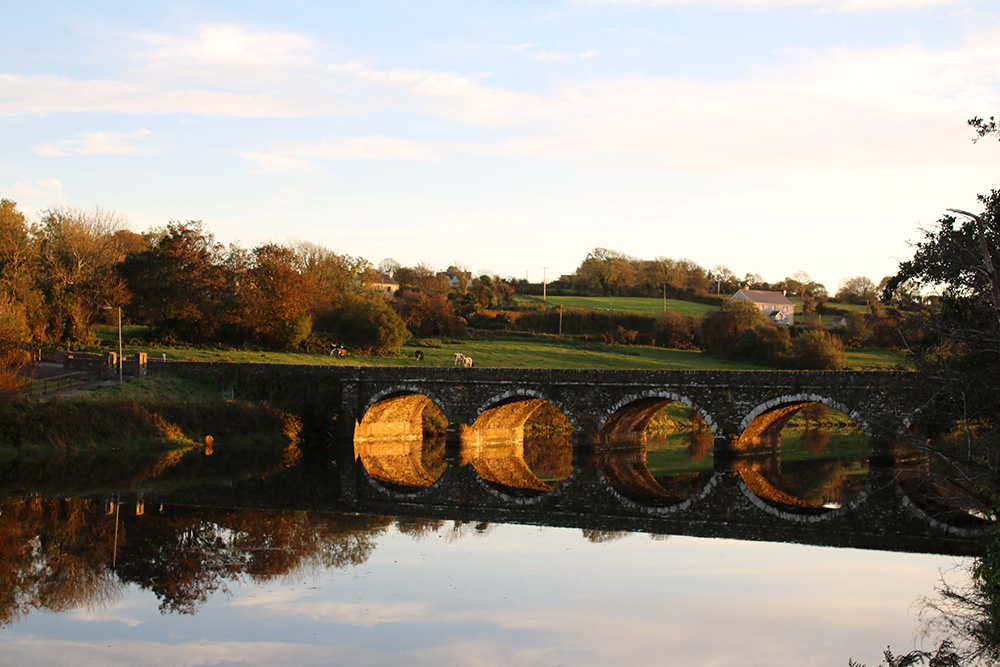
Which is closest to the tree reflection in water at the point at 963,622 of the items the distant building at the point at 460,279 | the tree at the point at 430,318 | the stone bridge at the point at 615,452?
the stone bridge at the point at 615,452

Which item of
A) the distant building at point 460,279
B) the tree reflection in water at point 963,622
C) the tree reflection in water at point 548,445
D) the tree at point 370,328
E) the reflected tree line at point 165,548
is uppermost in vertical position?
the distant building at point 460,279

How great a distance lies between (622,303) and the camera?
266 ft

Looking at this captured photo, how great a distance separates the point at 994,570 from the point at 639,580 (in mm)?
5678

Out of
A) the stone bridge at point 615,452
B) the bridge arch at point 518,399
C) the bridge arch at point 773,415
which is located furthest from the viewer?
the bridge arch at point 518,399

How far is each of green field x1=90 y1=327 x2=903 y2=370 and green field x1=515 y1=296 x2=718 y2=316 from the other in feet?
51.5

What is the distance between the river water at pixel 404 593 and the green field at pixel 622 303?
185 feet

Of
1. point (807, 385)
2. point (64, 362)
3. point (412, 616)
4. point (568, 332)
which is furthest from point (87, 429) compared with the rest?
point (568, 332)

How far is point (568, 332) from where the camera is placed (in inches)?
2638

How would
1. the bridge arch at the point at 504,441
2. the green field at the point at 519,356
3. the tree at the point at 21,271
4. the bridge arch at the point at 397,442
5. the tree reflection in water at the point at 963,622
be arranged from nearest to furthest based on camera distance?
1. the tree reflection in water at the point at 963,622
2. the bridge arch at the point at 504,441
3. the bridge arch at the point at 397,442
4. the tree at the point at 21,271
5. the green field at the point at 519,356

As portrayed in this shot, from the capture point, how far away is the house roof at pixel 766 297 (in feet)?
291

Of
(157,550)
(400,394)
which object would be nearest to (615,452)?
(400,394)

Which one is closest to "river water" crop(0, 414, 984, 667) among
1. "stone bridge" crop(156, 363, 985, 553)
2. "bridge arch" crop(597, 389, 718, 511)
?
"stone bridge" crop(156, 363, 985, 553)

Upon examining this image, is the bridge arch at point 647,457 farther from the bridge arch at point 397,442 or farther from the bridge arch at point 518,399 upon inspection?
the bridge arch at point 397,442

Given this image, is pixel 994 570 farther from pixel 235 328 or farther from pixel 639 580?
pixel 235 328
